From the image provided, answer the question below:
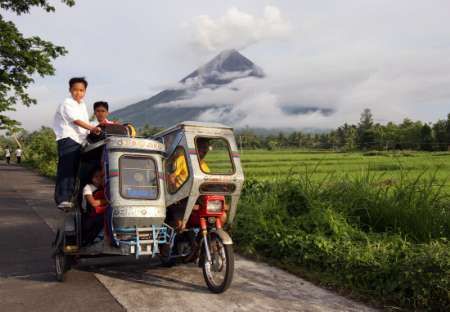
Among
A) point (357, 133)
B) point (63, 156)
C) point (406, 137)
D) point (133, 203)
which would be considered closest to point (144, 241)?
point (133, 203)

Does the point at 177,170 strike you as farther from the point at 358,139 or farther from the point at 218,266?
the point at 358,139

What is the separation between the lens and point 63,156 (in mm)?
5051

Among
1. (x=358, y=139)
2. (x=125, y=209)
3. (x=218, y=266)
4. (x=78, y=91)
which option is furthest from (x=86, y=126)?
(x=358, y=139)

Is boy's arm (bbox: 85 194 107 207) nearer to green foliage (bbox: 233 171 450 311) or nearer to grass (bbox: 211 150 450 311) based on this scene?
grass (bbox: 211 150 450 311)

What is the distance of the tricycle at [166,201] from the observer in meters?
4.56

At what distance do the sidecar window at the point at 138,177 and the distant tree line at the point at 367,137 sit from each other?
50.5 meters

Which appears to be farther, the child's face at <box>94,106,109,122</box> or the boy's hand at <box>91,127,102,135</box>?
the child's face at <box>94,106,109,122</box>

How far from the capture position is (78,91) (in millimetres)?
5273

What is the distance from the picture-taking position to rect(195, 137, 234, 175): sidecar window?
16.0 feet

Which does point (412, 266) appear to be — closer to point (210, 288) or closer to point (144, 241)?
point (210, 288)

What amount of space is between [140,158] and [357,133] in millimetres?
103271

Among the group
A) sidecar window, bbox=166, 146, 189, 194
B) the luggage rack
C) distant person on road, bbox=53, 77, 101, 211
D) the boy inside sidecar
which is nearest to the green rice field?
sidecar window, bbox=166, 146, 189, 194

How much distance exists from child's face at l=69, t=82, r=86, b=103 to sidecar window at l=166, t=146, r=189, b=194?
1.42 meters

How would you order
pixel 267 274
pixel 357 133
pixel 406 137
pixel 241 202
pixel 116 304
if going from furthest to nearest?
pixel 357 133
pixel 406 137
pixel 241 202
pixel 267 274
pixel 116 304
